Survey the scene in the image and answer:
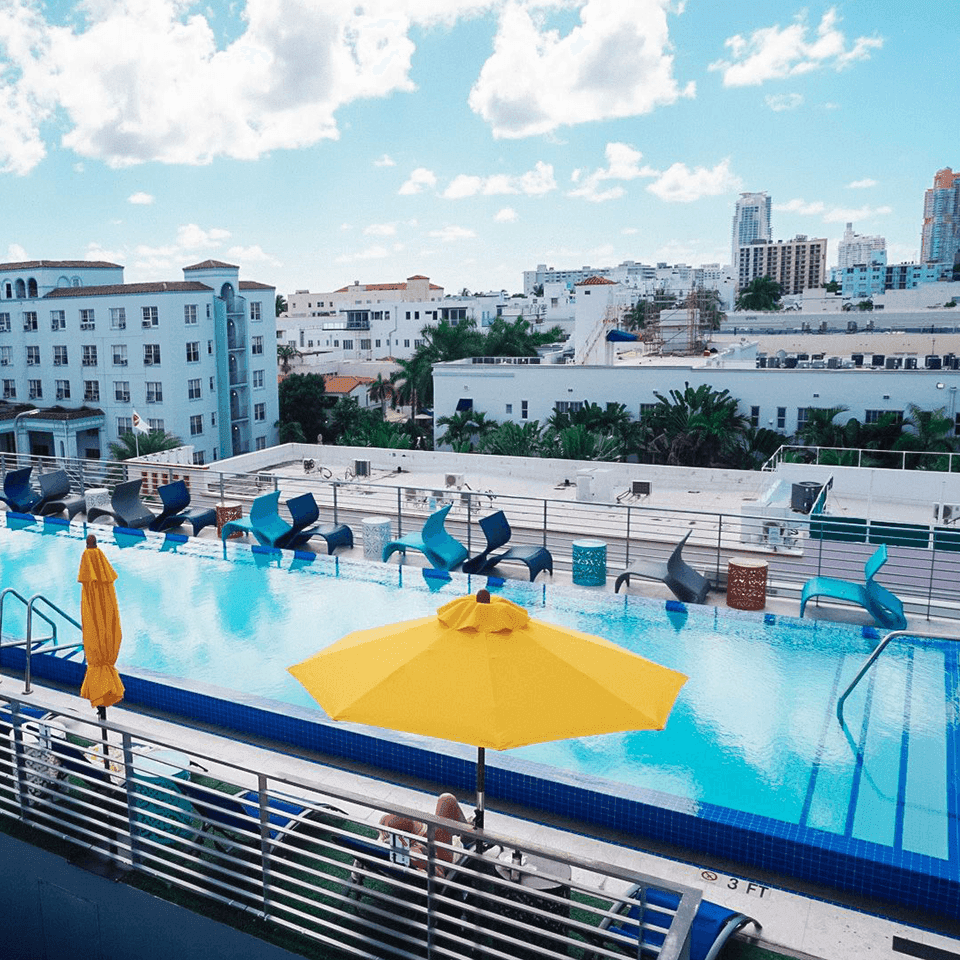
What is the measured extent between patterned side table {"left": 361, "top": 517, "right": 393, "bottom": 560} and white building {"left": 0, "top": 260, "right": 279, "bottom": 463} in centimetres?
3496

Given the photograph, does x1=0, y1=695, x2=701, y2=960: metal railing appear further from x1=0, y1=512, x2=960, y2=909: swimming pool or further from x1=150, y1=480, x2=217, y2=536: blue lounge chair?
x1=150, y1=480, x2=217, y2=536: blue lounge chair

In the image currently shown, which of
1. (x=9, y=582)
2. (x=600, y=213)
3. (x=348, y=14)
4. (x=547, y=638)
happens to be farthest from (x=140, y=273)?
(x=600, y=213)

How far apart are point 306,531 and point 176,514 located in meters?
2.63

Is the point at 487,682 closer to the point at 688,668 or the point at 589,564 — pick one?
the point at 688,668

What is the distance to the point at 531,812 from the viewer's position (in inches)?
255

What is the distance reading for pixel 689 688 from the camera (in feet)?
27.7

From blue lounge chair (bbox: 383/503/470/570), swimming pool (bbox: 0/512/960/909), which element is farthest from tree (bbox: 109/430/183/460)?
blue lounge chair (bbox: 383/503/470/570)

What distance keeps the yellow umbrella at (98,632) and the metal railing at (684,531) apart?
4.74 m

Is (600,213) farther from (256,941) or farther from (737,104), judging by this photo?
(256,941)

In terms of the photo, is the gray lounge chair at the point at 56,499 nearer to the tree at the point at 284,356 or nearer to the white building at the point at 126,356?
the white building at the point at 126,356

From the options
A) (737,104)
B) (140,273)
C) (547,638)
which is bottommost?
(547,638)

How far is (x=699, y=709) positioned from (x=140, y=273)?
58682mm

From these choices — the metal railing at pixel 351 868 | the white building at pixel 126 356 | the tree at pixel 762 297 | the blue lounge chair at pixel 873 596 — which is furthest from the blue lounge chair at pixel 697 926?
the tree at pixel 762 297

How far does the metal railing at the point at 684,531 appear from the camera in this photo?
1112 cm
